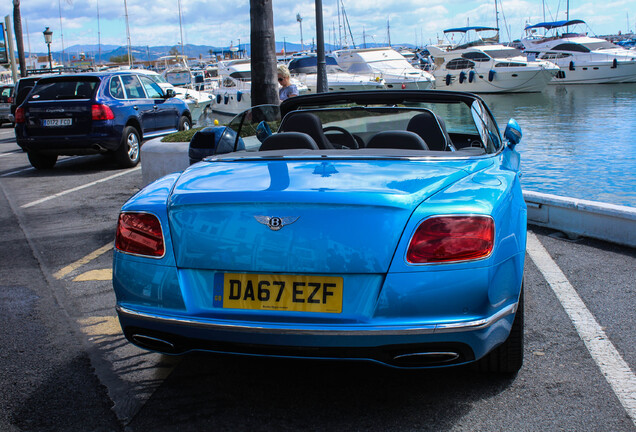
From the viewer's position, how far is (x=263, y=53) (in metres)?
11.7

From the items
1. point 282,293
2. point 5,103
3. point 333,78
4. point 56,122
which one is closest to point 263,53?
point 56,122

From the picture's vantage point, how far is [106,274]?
5.48 meters

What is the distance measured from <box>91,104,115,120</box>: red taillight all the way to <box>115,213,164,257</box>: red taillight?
943 cm

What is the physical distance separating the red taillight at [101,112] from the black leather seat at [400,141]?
9.12 metres

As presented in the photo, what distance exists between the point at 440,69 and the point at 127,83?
1359 inches

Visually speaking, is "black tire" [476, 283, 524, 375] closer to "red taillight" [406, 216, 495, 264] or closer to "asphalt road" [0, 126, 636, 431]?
"asphalt road" [0, 126, 636, 431]

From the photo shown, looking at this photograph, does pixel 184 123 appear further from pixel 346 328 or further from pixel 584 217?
pixel 346 328

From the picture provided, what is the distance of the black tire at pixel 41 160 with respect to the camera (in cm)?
1250

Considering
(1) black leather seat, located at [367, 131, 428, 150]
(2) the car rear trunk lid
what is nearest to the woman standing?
(1) black leather seat, located at [367, 131, 428, 150]

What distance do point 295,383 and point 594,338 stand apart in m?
1.67

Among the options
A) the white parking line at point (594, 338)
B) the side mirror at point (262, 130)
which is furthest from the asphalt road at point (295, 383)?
the side mirror at point (262, 130)

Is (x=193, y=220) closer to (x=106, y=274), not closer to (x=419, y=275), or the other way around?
(x=419, y=275)

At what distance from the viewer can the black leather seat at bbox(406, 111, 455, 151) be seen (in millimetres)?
4168

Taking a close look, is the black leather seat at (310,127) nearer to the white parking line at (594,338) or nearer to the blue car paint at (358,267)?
the blue car paint at (358,267)
